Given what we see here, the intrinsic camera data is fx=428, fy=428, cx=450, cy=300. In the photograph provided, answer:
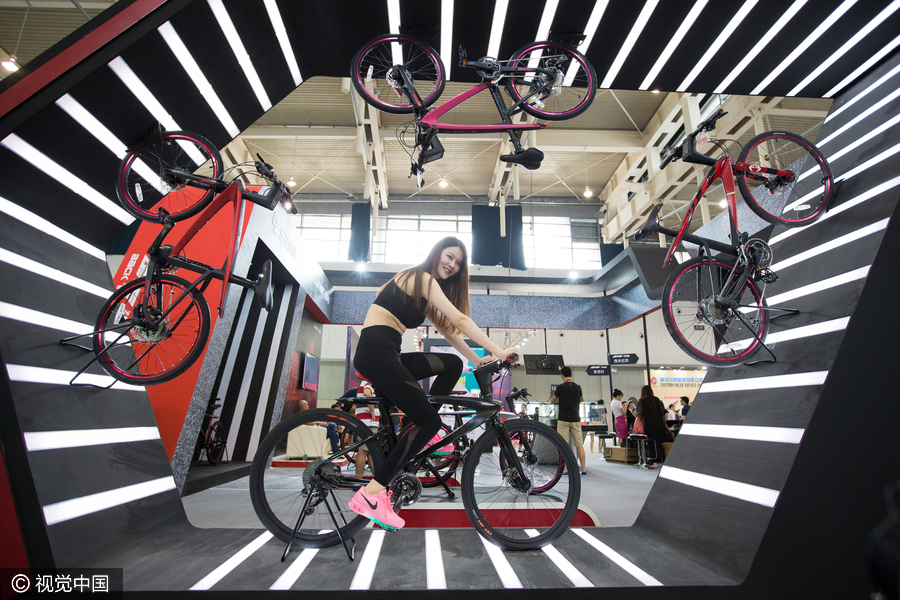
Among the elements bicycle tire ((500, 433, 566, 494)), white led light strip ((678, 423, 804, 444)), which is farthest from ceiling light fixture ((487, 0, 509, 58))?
white led light strip ((678, 423, 804, 444))

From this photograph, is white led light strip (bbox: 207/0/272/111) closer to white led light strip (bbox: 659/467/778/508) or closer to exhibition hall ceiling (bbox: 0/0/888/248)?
exhibition hall ceiling (bbox: 0/0/888/248)

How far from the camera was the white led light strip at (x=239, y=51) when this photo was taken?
8.61ft

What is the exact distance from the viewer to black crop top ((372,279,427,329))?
2203mm

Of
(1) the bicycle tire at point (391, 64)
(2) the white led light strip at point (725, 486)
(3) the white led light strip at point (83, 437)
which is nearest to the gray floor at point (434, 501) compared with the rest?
(3) the white led light strip at point (83, 437)

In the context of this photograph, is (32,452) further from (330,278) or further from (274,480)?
(330,278)

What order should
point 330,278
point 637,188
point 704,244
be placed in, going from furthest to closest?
point 637,188, point 330,278, point 704,244

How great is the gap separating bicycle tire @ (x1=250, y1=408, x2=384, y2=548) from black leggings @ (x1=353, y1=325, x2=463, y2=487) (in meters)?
0.15

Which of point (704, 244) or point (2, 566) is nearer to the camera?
point (2, 566)

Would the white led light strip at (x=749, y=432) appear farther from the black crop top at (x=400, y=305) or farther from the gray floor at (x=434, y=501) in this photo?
the black crop top at (x=400, y=305)

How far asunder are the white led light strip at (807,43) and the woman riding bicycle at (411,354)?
2993mm

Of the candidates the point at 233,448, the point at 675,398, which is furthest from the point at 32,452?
the point at 675,398

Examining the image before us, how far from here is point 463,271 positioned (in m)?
2.40

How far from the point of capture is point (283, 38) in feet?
9.83

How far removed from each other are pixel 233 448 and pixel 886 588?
7.69 metres
